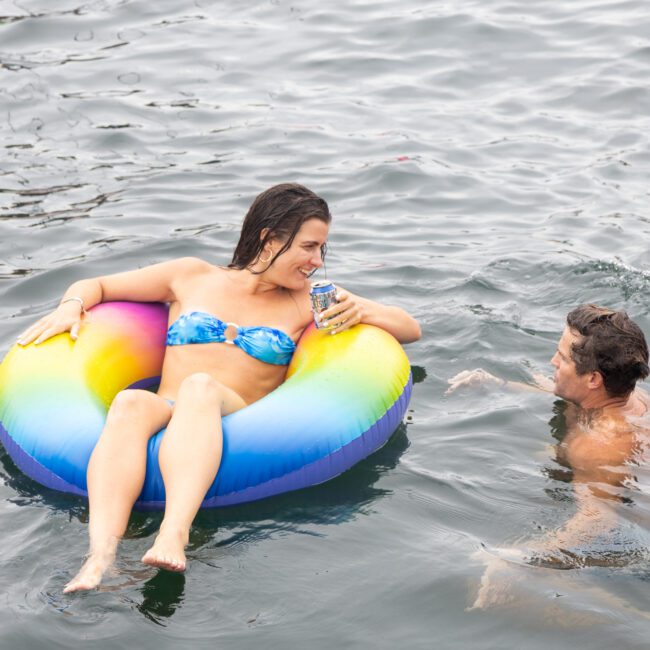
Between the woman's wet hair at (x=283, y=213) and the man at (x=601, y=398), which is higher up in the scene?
the woman's wet hair at (x=283, y=213)

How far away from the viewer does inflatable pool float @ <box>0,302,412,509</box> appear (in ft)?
15.6

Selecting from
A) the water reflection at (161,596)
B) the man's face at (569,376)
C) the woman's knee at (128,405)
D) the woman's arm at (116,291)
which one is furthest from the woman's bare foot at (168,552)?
the man's face at (569,376)

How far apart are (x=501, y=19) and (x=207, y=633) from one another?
10.2 metres

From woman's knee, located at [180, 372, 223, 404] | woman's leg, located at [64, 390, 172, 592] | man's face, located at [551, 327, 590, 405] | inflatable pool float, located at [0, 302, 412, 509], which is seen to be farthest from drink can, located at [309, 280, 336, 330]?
man's face, located at [551, 327, 590, 405]

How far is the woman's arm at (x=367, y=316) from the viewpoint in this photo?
5.46 meters

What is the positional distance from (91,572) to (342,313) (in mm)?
1970

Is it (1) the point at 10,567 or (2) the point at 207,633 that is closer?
(2) the point at 207,633

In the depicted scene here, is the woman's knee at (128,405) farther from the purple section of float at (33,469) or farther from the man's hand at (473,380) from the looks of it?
the man's hand at (473,380)

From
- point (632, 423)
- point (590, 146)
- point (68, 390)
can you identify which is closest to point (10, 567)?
point (68, 390)

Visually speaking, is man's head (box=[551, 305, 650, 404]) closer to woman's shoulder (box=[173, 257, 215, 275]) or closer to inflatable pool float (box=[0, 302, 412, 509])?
inflatable pool float (box=[0, 302, 412, 509])

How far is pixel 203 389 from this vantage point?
4.80 meters

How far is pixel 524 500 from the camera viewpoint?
4.88m

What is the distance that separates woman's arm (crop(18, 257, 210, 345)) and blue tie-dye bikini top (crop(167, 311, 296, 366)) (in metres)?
0.30

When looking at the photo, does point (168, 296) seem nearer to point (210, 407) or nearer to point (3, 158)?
point (210, 407)
